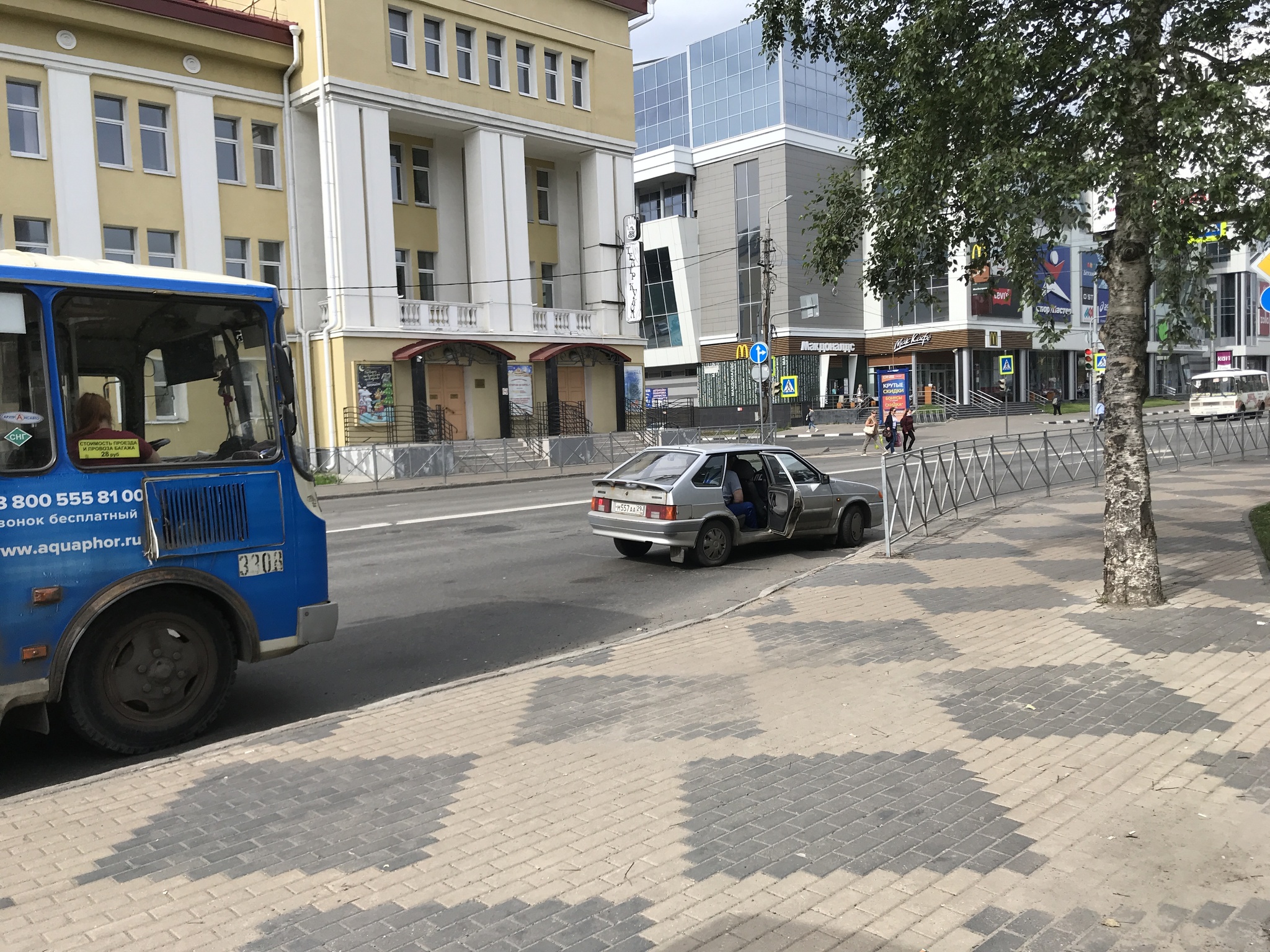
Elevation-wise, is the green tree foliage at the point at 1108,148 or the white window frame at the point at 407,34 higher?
the white window frame at the point at 407,34

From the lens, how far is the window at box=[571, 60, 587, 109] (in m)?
37.6

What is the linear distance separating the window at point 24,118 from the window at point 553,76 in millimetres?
16992

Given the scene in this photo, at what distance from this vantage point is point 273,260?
3130 cm

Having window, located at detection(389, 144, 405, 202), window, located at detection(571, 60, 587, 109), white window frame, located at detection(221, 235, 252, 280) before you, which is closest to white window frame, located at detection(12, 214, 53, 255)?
white window frame, located at detection(221, 235, 252, 280)

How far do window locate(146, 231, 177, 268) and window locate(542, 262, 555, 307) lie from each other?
551 inches

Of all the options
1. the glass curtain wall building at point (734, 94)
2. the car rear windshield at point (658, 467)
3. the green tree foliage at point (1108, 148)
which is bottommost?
the car rear windshield at point (658, 467)

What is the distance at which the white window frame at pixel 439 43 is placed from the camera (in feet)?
108

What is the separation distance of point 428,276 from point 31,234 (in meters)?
12.2

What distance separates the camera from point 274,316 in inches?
253

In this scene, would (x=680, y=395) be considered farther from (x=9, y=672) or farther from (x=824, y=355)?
(x=9, y=672)

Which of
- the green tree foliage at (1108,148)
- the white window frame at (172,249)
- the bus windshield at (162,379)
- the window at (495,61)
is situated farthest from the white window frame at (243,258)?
the bus windshield at (162,379)

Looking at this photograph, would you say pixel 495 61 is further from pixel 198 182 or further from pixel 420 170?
pixel 198 182

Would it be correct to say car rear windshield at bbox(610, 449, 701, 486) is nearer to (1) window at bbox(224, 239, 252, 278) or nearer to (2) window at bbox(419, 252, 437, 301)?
(1) window at bbox(224, 239, 252, 278)

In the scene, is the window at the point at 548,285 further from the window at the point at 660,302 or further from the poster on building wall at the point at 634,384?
the window at the point at 660,302
